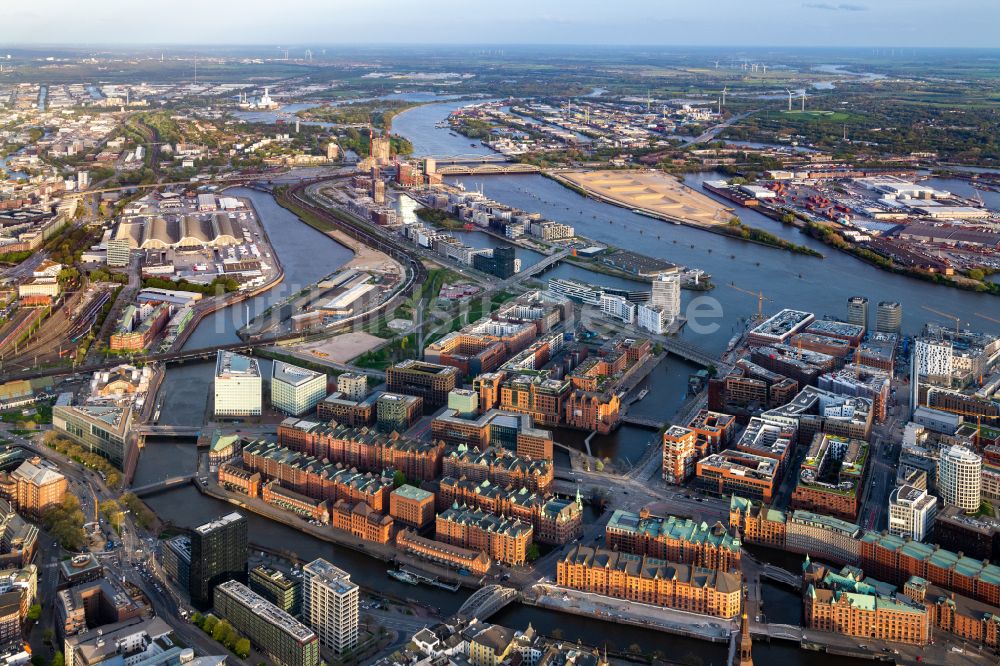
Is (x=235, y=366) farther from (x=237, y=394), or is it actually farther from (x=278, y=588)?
(x=278, y=588)

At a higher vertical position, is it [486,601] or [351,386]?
[351,386]

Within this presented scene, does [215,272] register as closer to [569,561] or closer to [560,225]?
[560,225]

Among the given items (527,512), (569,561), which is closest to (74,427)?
(527,512)

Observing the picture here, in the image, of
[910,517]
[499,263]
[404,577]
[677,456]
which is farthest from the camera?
[499,263]

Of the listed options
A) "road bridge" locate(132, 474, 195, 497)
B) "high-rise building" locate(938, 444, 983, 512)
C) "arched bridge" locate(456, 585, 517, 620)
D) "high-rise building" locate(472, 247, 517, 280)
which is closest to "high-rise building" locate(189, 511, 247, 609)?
"arched bridge" locate(456, 585, 517, 620)

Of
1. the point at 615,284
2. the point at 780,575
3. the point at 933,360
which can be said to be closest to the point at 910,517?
the point at 780,575
